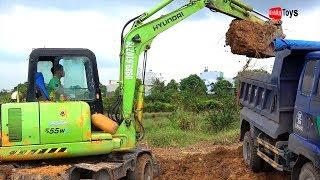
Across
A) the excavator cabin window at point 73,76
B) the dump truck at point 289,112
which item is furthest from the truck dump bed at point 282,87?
the excavator cabin window at point 73,76

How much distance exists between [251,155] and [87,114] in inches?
153

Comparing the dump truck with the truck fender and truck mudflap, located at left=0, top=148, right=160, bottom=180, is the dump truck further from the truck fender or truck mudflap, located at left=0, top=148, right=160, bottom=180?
truck mudflap, located at left=0, top=148, right=160, bottom=180

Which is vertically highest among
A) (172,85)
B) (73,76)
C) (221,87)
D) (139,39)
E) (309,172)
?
(139,39)

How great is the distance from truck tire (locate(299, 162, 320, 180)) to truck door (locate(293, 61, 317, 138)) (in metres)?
0.47

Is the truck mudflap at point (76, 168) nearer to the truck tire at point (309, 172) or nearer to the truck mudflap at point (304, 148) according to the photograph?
the truck mudflap at point (304, 148)

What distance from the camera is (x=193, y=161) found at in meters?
13.5

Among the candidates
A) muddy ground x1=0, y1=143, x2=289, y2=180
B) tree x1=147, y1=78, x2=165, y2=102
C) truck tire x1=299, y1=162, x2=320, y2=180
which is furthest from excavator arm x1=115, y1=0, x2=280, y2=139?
tree x1=147, y1=78, x2=165, y2=102

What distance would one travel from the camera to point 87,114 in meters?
9.80

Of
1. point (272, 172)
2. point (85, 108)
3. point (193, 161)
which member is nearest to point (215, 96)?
point (193, 161)

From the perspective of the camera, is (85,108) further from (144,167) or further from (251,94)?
(251,94)

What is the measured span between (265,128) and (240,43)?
6.27 ft

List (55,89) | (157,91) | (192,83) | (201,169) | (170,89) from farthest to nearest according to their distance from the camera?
1. (192,83)
2. (170,89)
3. (157,91)
4. (201,169)
5. (55,89)

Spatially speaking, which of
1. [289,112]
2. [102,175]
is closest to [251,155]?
[289,112]

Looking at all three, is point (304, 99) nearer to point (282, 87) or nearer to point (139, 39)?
point (282, 87)
